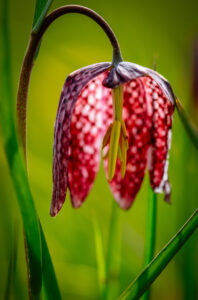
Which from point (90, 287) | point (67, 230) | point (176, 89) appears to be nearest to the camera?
point (90, 287)

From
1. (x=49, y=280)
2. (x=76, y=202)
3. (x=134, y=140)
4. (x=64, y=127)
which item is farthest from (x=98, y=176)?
(x=49, y=280)

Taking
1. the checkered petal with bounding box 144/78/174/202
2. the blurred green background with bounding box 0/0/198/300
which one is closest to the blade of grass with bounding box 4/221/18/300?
the blurred green background with bounding box 0/0/198/300

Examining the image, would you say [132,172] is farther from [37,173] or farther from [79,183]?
[37,173]

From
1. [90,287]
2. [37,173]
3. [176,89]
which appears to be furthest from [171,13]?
[90,287]

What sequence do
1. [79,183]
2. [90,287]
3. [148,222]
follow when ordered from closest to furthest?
[148,222], [79,183], [90,287]

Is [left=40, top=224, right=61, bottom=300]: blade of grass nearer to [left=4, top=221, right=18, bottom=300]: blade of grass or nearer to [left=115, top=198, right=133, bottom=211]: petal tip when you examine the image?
[left=4, top=221, right=18, bottom=300]: blade of grass

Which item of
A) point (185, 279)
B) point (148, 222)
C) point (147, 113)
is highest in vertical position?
point (147, 113)
